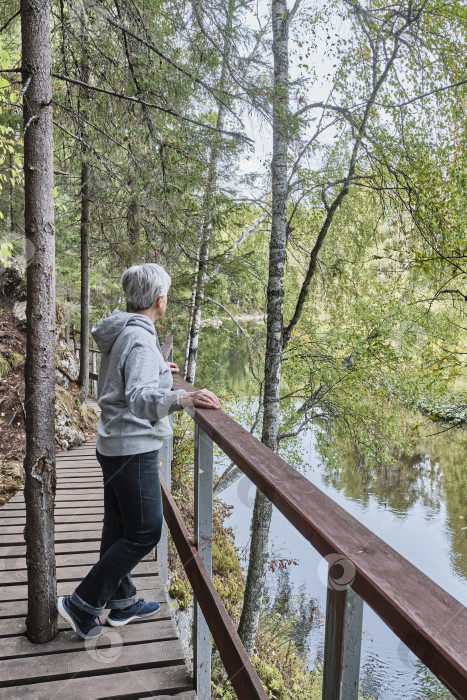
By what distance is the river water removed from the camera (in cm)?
862

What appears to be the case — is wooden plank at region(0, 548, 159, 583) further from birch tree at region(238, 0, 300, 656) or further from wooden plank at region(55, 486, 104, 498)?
birch tree at region(238, 0, 300, 656)

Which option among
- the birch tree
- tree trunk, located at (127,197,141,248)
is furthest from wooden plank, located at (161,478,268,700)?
tree trunk, located at (127,197,141,248)

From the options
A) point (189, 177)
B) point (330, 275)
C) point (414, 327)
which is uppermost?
point (189, 177)

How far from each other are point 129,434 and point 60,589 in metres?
1.27

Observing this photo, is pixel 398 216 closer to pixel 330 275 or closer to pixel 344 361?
pixel 330 275

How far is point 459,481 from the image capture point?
15.1m

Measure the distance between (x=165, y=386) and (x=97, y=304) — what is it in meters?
13.9

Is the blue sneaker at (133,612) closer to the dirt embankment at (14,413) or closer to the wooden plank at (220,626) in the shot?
the wooden plank at (220,626)

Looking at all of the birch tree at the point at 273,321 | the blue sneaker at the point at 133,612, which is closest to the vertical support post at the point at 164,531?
the blue sneaker at the point at 133,612

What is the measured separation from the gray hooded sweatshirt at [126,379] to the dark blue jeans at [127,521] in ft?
0.21

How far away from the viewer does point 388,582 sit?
73 cm

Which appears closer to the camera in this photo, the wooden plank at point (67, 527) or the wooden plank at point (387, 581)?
the wooden plank at point (387, 581)

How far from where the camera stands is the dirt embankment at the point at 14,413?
4.96m

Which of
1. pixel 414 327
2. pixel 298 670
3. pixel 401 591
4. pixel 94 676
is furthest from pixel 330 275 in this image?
pixel 401 591
